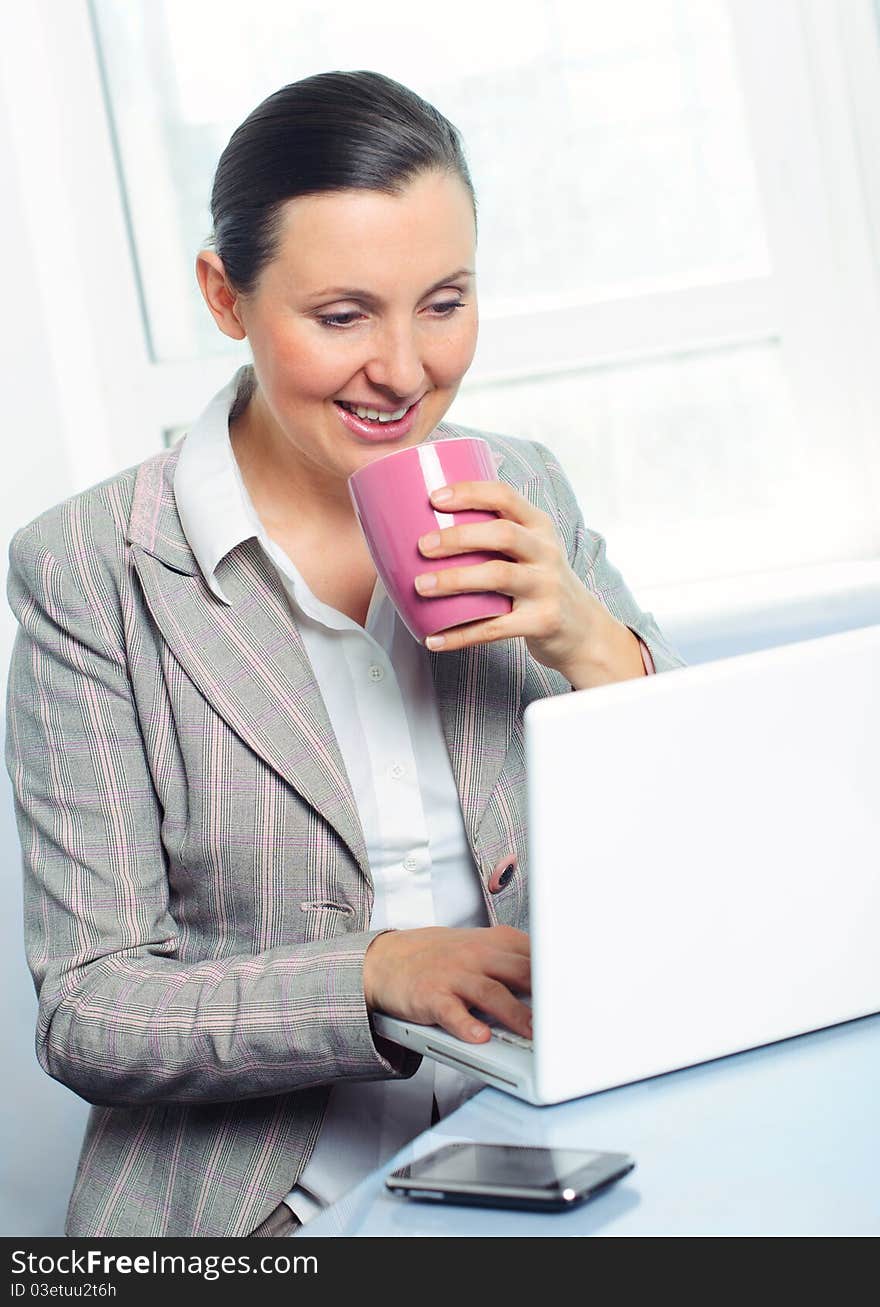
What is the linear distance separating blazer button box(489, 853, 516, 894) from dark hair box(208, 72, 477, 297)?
1.75 ft

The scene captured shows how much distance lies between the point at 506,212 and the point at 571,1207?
179 centimetres

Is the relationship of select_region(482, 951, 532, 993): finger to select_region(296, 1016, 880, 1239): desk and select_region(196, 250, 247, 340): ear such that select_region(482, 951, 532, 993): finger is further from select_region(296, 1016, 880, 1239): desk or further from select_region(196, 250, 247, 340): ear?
select_region(196, 250, 247, 340): ear

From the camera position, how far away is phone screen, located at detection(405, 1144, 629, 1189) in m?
0.64

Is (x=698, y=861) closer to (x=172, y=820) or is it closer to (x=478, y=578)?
(x=478, y=578)

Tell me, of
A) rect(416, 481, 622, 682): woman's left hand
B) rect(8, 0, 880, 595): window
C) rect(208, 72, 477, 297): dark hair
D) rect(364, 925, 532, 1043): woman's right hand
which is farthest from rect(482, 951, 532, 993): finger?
rect(8, 0, 880, 595): window

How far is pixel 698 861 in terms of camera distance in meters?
0.72

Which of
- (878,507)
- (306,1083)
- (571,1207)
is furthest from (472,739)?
(878,507)

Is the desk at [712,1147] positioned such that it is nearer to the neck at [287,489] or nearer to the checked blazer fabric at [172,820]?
the checked blazer fabric at [172,820]

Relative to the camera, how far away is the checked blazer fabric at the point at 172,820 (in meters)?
1.04

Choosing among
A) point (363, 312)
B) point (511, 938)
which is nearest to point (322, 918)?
point (511, 938)

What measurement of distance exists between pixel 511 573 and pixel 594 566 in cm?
45

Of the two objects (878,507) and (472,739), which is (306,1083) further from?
(878,507)
